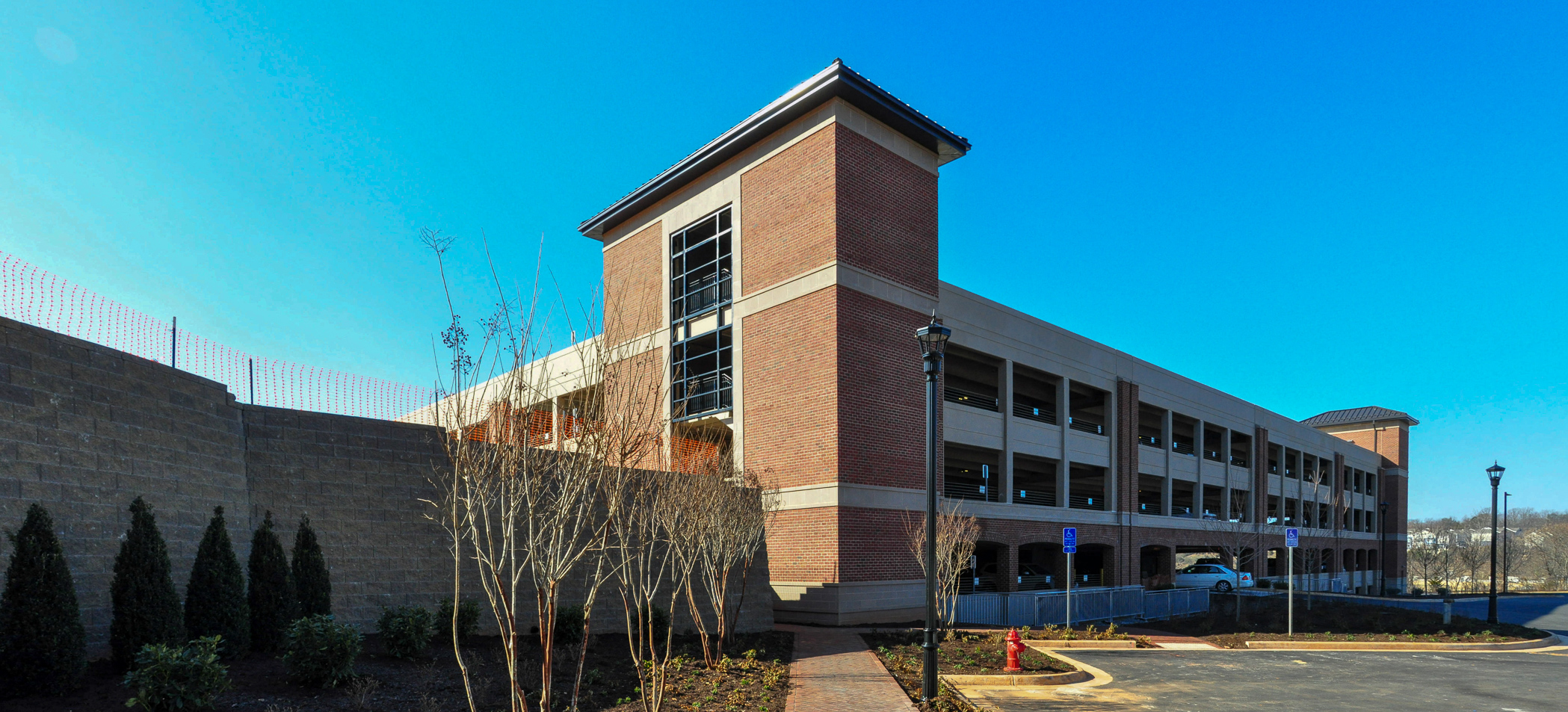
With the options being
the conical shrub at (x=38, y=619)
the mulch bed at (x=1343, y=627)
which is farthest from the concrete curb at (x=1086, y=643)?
the conical shrub at (x=38, y=619)

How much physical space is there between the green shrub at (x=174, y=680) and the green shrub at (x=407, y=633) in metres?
3.33

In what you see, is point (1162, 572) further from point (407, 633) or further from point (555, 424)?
point (407, 633)

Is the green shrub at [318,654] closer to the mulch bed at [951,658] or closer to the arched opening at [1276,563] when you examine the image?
the mulch bed at [951,658]

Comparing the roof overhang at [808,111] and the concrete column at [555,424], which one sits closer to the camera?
the concrete column at [555,424]

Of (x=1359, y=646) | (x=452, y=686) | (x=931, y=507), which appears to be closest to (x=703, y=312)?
(x=931, y=507)

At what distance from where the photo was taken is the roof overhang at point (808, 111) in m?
25.3

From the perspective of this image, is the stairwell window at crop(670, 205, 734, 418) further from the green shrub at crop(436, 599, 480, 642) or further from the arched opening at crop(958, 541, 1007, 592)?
the green shrub at crop(436, 599, 480, 642)

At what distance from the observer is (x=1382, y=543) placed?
224 ft

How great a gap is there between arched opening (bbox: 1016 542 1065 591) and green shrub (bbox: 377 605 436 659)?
2439cm

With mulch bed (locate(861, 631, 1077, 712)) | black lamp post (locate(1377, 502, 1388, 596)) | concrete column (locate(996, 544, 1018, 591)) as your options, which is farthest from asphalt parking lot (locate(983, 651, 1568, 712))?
black lamp post (locate(1377, 502, 1388, 596))

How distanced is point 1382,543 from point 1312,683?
64.4m

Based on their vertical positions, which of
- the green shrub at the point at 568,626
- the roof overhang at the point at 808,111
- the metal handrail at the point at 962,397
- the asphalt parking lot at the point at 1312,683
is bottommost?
the asphalt parking lot at the point at 1312,683

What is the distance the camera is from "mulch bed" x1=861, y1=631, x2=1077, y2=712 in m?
14.1

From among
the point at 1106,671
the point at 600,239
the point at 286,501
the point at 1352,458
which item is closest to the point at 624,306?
the point at 600,239
